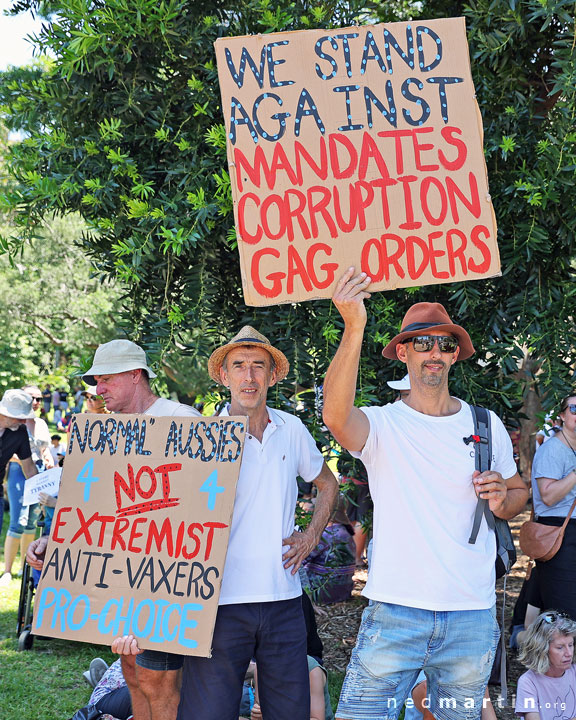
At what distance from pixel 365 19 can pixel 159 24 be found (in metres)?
1.36

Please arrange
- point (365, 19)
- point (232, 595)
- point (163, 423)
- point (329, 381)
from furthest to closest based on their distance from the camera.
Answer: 1. point (365, 19)
2. point (163, 423)
3. point (232, 595)
4. point (329, 381)

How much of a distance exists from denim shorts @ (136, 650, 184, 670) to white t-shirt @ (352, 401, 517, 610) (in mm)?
1040

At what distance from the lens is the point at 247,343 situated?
134 inches

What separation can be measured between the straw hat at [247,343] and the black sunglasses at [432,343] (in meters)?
0.74

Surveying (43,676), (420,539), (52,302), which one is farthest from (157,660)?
(52,302)

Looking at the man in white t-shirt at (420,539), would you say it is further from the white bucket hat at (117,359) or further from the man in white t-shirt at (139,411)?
the white bucket hat at (117,359)

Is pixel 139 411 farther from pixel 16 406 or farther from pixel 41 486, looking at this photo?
pixel 16 406

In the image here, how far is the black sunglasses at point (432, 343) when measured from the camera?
2.91 meters

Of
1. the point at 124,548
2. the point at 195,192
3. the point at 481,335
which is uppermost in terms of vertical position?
the point at 195,192

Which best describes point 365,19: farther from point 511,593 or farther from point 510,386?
point 511,593

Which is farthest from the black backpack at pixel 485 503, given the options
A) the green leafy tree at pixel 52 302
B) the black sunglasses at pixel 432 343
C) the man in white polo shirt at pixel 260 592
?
the green leafy tree at pixel 52 302

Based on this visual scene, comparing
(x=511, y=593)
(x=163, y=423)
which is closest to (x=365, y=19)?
(x=163, y=423)

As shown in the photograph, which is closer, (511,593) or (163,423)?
(163,423)

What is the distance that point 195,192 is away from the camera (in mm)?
4156
